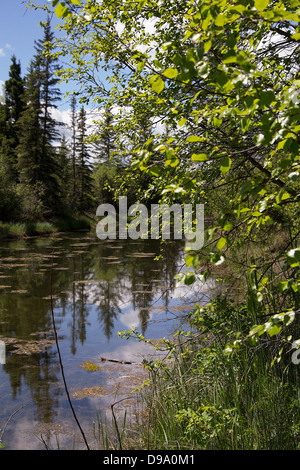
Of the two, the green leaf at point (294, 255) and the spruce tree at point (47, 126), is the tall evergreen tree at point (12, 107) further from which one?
the green leaf at point (294, 255)

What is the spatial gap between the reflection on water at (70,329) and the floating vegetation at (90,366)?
0.06 meters

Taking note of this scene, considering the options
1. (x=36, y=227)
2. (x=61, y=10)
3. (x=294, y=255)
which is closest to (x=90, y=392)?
(x=294, y=255)

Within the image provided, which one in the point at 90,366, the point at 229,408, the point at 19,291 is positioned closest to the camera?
the point at 229,408

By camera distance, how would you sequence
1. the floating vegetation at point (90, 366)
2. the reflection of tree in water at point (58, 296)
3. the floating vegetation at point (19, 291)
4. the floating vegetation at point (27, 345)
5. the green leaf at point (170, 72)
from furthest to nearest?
1. the floating vegetation at point (19, 291)
2. the floating vegetation at point (27, 345)
3. the floating vegetation at point (90, 366)
4. the reflection of tree in water at point (58, 296)
5. the green leaf at point (170, 72)

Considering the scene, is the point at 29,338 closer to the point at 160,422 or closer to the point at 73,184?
the point at 160,422

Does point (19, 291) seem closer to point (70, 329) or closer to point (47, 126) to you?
point (70, 329)

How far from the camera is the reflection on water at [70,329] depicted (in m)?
4.41

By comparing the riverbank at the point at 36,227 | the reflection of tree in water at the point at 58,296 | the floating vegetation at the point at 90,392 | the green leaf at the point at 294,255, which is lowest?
the floating vegetation at the point at 90,392

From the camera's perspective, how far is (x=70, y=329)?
294 inches

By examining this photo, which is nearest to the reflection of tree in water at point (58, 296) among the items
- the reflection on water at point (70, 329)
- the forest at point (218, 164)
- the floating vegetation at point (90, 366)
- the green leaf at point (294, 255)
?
the reflection on water at point (70, 329)

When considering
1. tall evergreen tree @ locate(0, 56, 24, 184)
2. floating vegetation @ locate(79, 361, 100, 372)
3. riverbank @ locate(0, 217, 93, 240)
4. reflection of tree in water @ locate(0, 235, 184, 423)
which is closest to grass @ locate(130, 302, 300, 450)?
reflection of tree in water @ locate(0, 235, 184, 423)

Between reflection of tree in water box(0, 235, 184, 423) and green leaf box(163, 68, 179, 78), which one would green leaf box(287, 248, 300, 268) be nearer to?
green leaf box(163, 68, 179, 78)

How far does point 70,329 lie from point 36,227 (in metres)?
16.8

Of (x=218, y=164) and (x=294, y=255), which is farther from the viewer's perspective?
(x=218, y=164)
